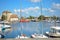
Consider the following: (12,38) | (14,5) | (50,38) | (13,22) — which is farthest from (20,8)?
(50,38)

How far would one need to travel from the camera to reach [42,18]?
3.66 metres

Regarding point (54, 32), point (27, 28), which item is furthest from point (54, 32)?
point (27, 28)

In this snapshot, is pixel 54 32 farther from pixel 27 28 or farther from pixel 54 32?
pixel 27 28

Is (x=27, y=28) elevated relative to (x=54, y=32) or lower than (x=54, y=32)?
elevated

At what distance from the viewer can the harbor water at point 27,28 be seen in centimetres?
359

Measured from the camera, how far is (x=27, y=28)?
3602mm

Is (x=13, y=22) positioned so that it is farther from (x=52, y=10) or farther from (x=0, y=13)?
(x=52, y=10)

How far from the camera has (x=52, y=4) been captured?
365 centimetres

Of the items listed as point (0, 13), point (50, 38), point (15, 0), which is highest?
point (15, 0)

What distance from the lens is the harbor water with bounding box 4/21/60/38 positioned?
3.59 metres

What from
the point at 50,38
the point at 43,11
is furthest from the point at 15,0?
the point at 50,38

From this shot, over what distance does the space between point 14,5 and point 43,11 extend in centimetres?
74

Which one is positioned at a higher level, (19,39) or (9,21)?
(9,21)

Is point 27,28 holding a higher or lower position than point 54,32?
higher
